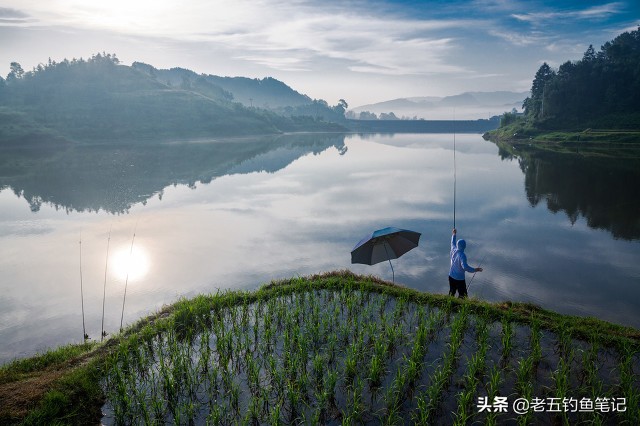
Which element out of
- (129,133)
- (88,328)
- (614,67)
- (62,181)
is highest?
(614,67)

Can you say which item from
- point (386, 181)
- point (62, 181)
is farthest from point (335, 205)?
point (62, 181)

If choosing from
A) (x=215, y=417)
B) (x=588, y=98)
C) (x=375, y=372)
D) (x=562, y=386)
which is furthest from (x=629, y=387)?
(x=588, y=98)

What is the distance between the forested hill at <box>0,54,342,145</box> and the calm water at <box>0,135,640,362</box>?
85.4 meters

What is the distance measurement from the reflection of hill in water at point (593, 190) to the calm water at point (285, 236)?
17cm

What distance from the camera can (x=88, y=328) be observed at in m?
12.8

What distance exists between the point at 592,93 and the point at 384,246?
12929 cm

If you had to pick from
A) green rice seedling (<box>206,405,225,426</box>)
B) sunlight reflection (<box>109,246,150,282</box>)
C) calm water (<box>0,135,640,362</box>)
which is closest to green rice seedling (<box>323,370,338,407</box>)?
green rice seedling (<box>206,405,225,426</box>)

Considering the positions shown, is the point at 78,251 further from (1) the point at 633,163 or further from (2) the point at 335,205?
(1) the point at 633,163

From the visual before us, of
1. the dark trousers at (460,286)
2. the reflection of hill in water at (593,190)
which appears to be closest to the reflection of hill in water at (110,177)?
the dark trousers at (460,286)

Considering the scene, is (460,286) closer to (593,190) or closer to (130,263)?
(130,263)

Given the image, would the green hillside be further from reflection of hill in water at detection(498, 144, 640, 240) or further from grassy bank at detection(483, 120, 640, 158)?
reflection of hill in water at detection(498, 144, 640, 240)

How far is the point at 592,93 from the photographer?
111125 millimetres

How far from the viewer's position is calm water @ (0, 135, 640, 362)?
1459cm

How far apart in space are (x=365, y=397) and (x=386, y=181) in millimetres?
34067
